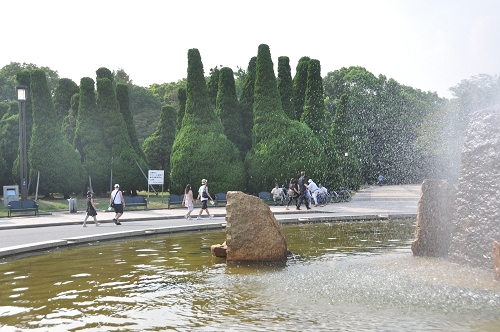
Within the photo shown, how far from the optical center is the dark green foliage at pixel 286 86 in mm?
38281

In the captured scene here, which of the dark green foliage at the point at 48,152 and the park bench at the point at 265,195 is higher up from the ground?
the dark green foliage at the point at 48,152

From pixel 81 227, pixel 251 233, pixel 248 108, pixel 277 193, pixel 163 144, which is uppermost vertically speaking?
pixel 248 108

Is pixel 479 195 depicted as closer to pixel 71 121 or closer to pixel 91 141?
pixel 91 141

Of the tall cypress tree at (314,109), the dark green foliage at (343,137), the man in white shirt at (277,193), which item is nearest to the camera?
the man in white shirt at (277,193)

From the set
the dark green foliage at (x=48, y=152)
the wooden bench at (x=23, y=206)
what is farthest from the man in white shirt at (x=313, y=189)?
the dark green foliage at (x=48, y=152)

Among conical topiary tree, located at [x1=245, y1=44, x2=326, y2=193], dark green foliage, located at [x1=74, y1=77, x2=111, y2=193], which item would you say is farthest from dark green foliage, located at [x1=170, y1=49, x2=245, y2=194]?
dark green foliage, located at [x1=74, y1=77, x2=111, y2=193]

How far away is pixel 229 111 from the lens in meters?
36.8

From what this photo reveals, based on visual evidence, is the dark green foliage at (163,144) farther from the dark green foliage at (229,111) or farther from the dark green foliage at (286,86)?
the dark green foliage at (286,86)

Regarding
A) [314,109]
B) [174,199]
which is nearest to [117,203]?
[174,199]

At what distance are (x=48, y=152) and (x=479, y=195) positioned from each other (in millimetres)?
27320

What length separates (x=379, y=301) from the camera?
821 cm

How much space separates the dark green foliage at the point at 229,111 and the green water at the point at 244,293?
23318 millimetres

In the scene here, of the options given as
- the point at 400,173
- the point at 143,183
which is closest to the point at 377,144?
the point at 400,173

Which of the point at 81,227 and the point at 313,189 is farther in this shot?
the point at 313,189
